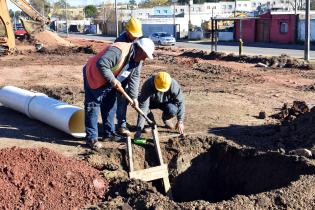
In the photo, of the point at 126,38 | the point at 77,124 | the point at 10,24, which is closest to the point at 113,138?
the point at 77,124

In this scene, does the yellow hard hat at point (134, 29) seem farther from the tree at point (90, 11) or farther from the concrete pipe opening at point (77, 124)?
the tree at point (90, 11)

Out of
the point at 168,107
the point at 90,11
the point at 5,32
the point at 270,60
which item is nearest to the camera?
the point at 168,107

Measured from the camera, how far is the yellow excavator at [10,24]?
2584cm

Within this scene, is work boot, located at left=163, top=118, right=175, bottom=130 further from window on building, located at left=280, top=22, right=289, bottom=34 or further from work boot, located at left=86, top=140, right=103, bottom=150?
window on building, located at left=280, top=22, right=289, bottom=34

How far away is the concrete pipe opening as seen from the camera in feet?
26.5

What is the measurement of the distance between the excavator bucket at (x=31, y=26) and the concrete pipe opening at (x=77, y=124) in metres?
23.5

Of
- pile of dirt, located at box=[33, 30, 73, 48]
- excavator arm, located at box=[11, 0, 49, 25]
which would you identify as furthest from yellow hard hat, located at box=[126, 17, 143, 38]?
pile of dirt, located at box=[33, 30, 73, 48]

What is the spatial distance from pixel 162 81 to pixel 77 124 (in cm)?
175

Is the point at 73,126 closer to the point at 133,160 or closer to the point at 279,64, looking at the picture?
the point at 133,160

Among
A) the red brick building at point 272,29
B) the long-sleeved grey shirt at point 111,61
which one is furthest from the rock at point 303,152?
the red brick building at point 272,29

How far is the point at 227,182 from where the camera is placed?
7.17 meters

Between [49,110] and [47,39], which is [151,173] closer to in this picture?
[49,110]

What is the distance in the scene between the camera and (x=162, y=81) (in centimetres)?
754

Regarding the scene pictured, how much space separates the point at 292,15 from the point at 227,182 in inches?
1399
